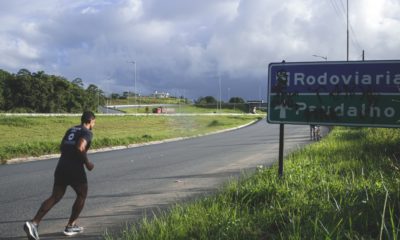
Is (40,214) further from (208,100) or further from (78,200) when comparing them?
(208,100)

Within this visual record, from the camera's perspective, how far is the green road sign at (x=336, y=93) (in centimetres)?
707

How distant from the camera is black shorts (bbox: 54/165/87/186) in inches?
283

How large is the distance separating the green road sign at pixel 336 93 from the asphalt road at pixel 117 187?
9.43ft

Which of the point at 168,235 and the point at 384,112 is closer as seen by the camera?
the point at 168,235

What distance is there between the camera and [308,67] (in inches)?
296

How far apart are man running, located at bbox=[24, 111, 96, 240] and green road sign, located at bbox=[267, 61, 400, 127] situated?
107 inches

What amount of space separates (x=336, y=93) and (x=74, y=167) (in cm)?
377

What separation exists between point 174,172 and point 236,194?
690 centimetres

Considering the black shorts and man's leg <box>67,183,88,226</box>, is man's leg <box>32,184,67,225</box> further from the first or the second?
man's leg <box>67,183,88,226</box>

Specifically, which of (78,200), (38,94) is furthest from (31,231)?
(38,94)

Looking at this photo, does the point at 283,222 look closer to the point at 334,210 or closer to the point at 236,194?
the point at 334,210

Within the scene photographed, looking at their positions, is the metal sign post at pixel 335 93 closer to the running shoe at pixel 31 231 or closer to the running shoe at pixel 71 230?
the running shoe at pixel 71 230

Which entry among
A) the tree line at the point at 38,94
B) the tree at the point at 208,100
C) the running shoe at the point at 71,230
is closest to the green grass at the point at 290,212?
the running shoe at the point at 71,230

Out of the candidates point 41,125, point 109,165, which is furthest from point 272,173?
point 41,125
